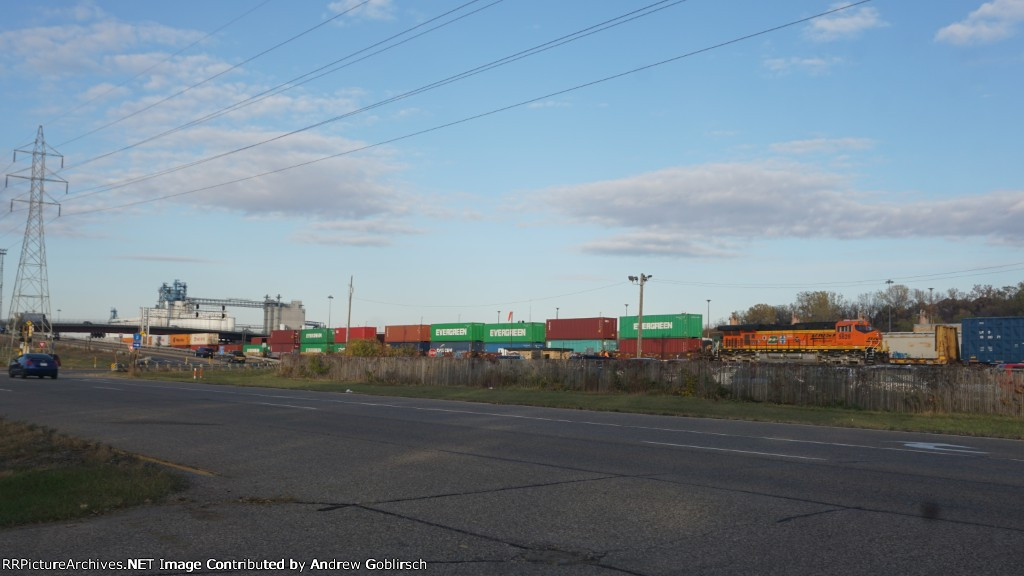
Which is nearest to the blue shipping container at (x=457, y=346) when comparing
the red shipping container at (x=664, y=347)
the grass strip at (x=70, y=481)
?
the red shipping container at (x=664, y=347)

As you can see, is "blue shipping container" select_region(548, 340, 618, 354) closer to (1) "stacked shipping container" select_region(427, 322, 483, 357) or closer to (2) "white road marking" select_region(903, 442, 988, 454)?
(1) "stacked shipping container" select_region(427, 322, 483, 357)

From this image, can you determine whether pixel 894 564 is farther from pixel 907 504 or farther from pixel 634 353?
pixel 634 353

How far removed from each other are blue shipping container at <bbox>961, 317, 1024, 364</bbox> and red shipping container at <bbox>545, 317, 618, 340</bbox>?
3136cm

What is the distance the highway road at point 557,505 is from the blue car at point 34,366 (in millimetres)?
31808

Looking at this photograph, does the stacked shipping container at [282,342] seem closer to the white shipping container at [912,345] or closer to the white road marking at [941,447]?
the white shipping container at [912,345]

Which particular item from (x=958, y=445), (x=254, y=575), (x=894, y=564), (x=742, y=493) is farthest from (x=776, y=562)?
(x=958, y=445)

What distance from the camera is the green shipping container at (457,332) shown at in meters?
85.8

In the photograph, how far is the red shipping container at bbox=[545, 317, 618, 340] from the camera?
78.9 metres

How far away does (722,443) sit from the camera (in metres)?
16.6

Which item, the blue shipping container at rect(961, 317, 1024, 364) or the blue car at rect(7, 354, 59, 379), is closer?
the blue car at rect(7, 354, 59, 379)

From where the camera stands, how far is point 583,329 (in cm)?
8062

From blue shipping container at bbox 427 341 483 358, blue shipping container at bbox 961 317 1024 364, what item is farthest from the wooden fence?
blue shipping container at bbox 427 341 483 358

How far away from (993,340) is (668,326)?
2613cm

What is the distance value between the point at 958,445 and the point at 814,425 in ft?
16.9
